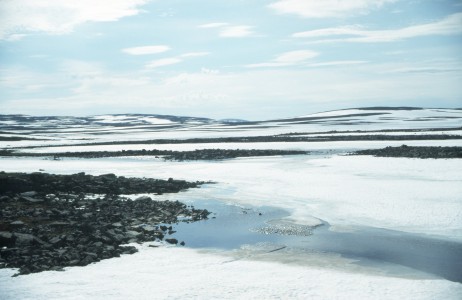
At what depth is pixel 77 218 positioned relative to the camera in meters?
15.5

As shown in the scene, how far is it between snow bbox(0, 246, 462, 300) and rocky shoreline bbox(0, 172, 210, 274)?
31.8 inches

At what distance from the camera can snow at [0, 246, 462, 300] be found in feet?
29.1

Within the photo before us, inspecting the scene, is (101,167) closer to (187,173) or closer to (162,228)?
(187,173)

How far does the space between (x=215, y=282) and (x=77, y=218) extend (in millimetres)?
7773

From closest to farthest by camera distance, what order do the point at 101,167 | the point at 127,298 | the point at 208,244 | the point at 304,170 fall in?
the point at 127,298
the point at 208,244
the point at 304,170
the point at 101,167

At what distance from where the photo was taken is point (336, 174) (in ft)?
85.6

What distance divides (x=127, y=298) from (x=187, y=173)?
20.7 meters

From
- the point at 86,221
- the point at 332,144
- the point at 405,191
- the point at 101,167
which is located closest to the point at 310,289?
the point at 86,221

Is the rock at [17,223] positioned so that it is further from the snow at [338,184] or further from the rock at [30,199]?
the snow at [338,184]

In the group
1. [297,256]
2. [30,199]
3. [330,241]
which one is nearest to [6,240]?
[30,199]

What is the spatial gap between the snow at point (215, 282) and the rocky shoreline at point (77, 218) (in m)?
0.81

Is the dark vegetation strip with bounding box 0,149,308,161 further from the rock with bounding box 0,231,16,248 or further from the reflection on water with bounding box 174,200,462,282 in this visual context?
the rock with bounding box 0,231,16,248

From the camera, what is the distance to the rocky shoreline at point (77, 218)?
11.3m

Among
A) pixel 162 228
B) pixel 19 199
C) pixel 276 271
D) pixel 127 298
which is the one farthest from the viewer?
pixel 19 199
